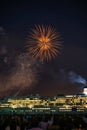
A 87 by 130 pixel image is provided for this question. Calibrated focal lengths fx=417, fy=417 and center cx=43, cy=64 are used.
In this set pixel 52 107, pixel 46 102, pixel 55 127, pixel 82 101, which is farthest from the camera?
pixel 46 102

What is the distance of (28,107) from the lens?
71.4 m

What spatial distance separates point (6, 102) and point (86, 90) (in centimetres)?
1877

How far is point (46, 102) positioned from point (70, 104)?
9965 millimetres

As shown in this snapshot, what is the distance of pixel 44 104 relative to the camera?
73188mm

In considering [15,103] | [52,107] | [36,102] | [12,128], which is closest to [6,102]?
[15,103]

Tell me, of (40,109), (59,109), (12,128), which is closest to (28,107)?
(40,109)

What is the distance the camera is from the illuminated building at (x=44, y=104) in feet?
208

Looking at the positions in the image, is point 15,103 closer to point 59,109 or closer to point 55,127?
point 59,109

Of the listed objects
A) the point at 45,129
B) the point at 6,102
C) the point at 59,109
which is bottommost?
the point at 45,129

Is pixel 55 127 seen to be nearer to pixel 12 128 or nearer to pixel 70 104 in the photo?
pixel 12 128

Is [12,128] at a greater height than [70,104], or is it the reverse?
[70,104]

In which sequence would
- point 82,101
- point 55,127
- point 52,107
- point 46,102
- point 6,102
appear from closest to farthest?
point 55,127 → point 82,101 → point 52,107 → point 46,102 → point 6,102

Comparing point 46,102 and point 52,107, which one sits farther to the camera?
point 46,102

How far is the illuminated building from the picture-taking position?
6353 centimetres
